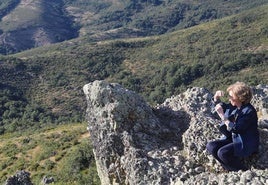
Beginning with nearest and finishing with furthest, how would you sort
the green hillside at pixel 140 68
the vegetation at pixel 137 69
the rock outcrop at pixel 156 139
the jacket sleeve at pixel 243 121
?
1. the jacket sleeve at pixel 243 121
2. the rock outcrop at pixel 156 139
3. the vegetation at pixel 137 69
4. the green hillside at pixel 140 68

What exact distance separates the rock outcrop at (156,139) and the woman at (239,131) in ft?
1.06

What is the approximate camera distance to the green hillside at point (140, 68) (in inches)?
3553

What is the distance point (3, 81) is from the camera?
353 feet

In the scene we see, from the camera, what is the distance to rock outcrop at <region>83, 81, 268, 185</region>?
28.1 feet

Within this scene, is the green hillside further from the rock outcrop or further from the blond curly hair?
the blond curly hair

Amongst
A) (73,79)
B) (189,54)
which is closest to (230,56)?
(189,54)

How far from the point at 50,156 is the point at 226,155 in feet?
84.3

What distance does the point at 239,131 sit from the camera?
849 cm

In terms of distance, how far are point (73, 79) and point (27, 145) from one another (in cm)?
7764

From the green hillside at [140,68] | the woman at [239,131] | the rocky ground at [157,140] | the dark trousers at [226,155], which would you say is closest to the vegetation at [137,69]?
the green hillside at [140,68]

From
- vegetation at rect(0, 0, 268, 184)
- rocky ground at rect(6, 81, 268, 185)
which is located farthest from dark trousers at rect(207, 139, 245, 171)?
vegetation at rect(0, 0, 268, 184)

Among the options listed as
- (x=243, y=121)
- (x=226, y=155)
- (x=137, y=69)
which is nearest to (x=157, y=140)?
(x=226, y=155)

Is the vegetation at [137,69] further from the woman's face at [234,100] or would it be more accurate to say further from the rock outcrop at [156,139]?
the woman's face at [234,100]

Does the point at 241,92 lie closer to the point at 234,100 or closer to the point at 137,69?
the point at 234,100
